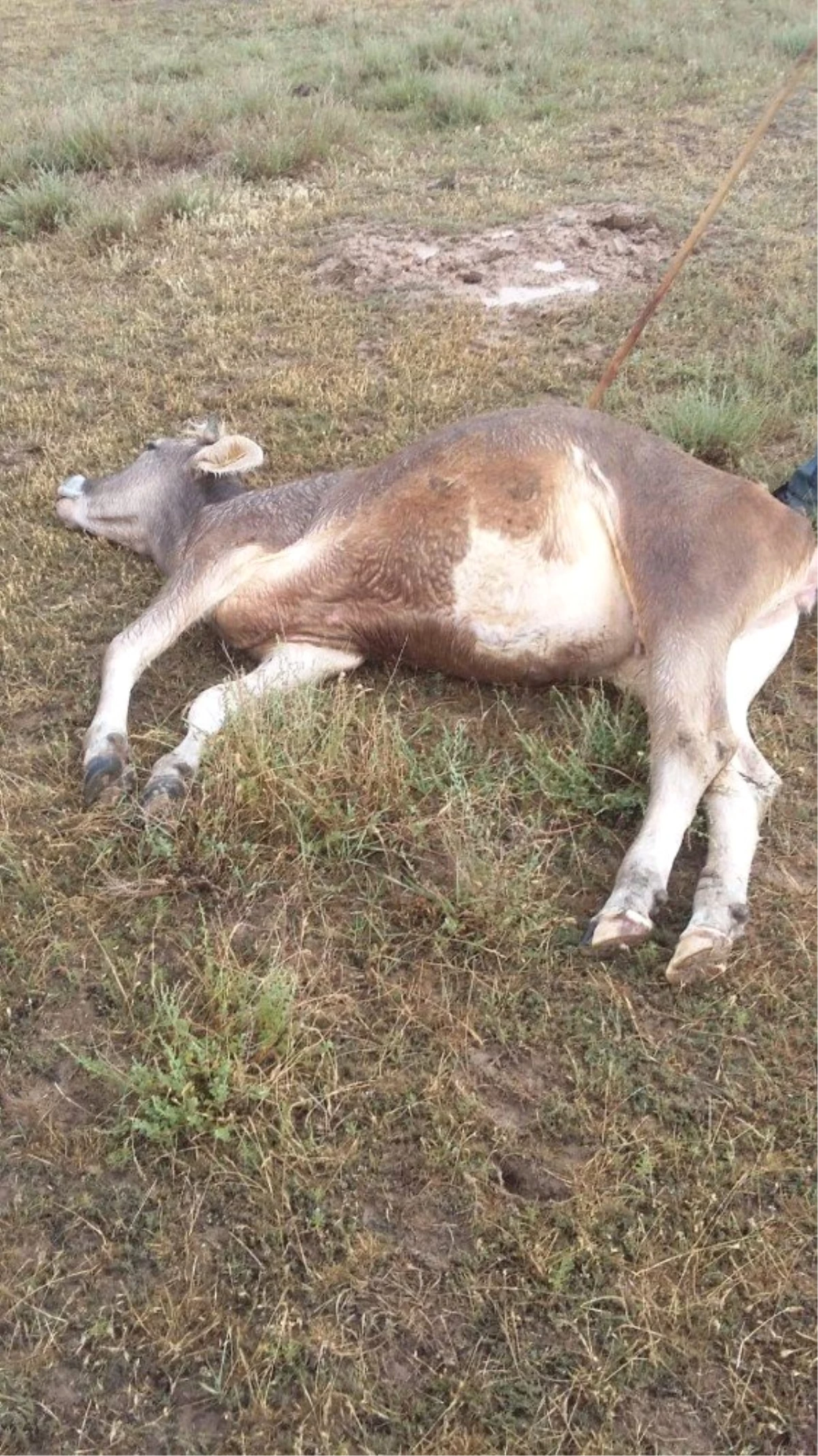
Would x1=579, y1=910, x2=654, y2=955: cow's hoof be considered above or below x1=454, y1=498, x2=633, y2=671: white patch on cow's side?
below

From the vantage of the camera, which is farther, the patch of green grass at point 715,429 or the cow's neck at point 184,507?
the patch of green grass at point 715,429

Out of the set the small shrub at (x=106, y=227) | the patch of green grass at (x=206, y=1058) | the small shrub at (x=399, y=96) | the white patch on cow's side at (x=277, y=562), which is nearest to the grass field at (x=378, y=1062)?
the patch of green grass at (x=206, y=1058)

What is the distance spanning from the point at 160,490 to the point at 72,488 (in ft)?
1.76

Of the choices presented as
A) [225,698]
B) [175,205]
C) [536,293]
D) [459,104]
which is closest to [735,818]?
[225,698]

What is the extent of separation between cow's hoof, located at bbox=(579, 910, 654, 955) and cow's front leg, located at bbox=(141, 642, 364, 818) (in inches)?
49.6

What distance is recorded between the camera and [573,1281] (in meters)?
2.26

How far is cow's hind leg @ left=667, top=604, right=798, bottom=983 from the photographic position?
9.43ft

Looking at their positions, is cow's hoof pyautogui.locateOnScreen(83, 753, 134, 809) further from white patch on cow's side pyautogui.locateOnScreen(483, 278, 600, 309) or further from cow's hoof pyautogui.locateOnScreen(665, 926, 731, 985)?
white patch on cow's side pyautogui.locateOnScreen(483, 278, 600, 309)

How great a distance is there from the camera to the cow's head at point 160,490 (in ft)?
15.0

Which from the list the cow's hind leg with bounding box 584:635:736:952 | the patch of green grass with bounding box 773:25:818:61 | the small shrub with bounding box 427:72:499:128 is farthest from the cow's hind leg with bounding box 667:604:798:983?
the patch of green grass with bounding box 773:25:818:61

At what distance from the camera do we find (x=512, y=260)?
7.69 meters

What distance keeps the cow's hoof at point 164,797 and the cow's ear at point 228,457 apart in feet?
5.04

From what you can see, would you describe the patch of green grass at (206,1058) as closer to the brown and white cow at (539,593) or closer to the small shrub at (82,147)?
the brown and white cow at (539,593)

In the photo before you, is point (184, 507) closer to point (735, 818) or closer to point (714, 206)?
point (714, 206)
